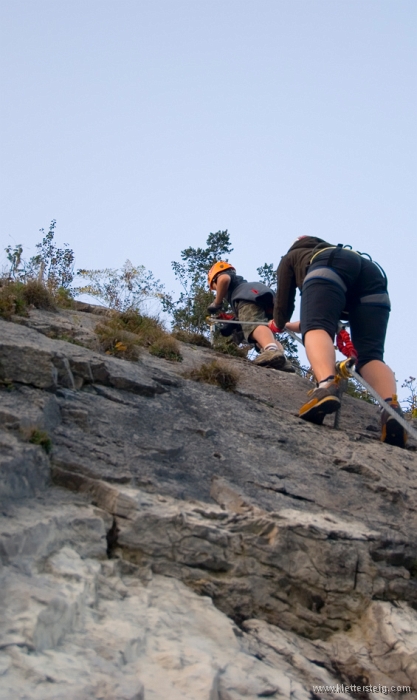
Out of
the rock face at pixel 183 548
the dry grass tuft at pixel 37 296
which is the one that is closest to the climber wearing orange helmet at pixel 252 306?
the dry grass tuft at pixel 37 296

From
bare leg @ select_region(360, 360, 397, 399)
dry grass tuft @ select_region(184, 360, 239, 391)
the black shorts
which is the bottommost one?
dry grass tuft @ select_region(184, 360, 239, 391)

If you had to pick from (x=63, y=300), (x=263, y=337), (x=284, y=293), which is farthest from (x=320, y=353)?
(x=63, y=300)

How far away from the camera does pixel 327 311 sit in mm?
6277

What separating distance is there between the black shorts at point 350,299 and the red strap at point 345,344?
69 millimetres

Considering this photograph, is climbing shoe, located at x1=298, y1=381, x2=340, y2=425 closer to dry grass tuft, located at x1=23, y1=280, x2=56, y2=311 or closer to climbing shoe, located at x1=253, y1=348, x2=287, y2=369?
climbing shoe, located at x1=253, y1=348, x2=287, y2=369

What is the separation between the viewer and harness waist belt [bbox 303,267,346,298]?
638cm

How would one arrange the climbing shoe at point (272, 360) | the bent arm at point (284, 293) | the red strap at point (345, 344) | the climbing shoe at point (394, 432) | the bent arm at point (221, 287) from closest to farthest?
the climbing shoe at point (394, 432)
the red strap at point (345, 344)
the bent arm at point (284, 293)
the climbing shoe at point (272, 360)
the bent arm at point (221, 287)

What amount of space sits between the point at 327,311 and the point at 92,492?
2.93 m

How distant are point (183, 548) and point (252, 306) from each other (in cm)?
536

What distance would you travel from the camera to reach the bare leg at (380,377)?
6.32 meters

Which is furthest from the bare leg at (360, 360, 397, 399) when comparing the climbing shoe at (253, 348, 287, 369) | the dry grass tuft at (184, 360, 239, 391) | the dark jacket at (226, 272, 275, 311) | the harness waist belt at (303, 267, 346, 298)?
the dark jacket at (226, 272, 275, 311)

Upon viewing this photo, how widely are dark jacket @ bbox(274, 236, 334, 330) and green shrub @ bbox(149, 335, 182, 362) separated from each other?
3.16ft

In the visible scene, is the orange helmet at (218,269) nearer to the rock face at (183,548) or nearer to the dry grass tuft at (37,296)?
the dry grass tuft at (37,296)

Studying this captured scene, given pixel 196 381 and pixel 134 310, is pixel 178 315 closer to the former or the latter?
pixel 134 310
